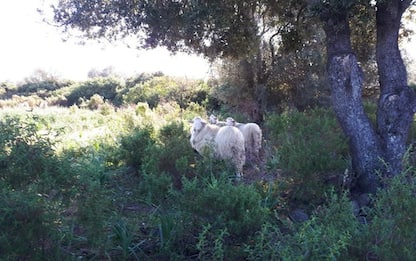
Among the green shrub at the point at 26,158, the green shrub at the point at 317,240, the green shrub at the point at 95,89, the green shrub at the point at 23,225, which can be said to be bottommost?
the green shrub at the point at 317,240

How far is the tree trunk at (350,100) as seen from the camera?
871 cm

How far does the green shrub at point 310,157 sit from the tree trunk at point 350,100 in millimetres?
328

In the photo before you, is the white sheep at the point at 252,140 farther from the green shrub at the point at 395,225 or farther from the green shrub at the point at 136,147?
the green shrub at the point at 395,225

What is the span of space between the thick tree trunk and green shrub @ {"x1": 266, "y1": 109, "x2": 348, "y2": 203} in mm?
830

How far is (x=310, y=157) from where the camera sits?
27.9 feet

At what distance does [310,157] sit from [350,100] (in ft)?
4.61

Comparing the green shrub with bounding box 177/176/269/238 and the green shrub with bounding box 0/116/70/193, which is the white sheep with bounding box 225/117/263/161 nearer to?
the green shrub with bounding box 177/176/269/238

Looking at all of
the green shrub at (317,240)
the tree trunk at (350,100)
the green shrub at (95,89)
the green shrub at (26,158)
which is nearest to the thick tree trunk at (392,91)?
the tree trunk at (350,100)

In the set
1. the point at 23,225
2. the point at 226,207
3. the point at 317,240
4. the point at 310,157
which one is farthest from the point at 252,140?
the point at 23,225

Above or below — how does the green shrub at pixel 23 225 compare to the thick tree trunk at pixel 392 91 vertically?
below

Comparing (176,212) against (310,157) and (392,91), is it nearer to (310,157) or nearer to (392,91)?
(310,157)

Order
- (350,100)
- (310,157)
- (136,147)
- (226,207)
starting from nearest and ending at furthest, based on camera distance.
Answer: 1. (226,207)
2. (310,157)
3. (350,100)
4. (136,147)

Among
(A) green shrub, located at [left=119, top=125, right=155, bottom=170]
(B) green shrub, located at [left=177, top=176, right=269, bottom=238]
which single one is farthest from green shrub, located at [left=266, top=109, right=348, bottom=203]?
(A) green shrub, located at [left=119, top=125, right=155, bottom=170]

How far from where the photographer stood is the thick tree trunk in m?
8.72
